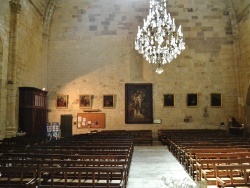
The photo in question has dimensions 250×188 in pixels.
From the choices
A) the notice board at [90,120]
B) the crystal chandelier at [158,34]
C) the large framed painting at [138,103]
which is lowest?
the notice board at [90,120]

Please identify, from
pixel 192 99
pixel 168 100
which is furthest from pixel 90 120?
pixel 192 99

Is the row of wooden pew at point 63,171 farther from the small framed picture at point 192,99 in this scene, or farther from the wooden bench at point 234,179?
the small framed picture at point 192,99

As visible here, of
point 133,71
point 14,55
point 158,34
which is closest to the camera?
point 158,34

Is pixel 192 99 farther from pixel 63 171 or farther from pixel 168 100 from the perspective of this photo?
pixel 63 171

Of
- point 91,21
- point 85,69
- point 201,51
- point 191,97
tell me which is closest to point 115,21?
point 91,21

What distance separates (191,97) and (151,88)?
9.19 feet

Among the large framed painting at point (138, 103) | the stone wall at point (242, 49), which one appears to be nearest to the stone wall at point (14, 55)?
the large framed painting at point (138, 103)

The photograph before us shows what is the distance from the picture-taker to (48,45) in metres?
18.0

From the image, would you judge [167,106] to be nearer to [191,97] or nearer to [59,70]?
[191,97]

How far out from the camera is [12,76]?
12680 millimetres

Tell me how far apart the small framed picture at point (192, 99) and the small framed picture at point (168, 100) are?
1.09 meters

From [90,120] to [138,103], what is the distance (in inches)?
136

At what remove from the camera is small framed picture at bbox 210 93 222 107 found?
57.5 ft

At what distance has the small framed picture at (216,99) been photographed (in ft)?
57.5
